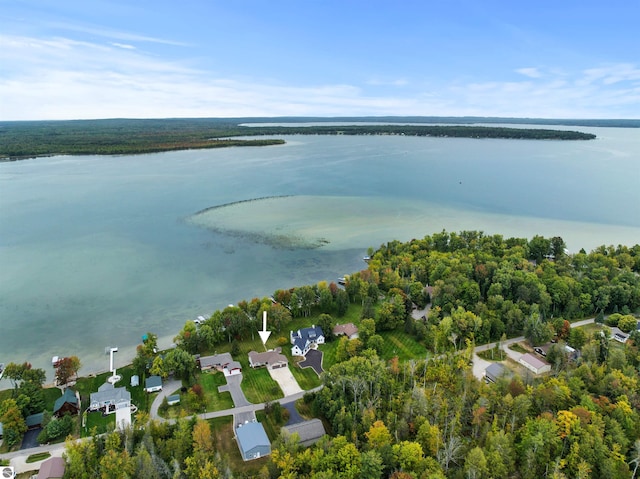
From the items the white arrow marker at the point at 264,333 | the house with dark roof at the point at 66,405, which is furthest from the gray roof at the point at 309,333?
the house with dark roof at the point at 66,405

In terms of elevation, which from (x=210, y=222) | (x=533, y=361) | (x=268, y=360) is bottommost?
(x=268, y=360)

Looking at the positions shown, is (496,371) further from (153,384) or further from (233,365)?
(153,384)

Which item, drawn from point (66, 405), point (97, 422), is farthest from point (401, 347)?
point (66, 405)

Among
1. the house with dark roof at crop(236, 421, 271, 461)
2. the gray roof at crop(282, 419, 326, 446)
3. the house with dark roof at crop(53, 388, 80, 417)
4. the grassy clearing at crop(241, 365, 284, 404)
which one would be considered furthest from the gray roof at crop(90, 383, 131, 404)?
the gray roof at crop(282, 419, 326, 446)

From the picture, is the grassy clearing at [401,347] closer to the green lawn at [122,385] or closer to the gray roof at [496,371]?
the gray roof at [496,371]

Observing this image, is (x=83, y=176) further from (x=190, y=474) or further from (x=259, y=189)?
(x=190, y=474)

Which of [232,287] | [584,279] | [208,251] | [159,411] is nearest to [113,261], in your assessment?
[208,251]
